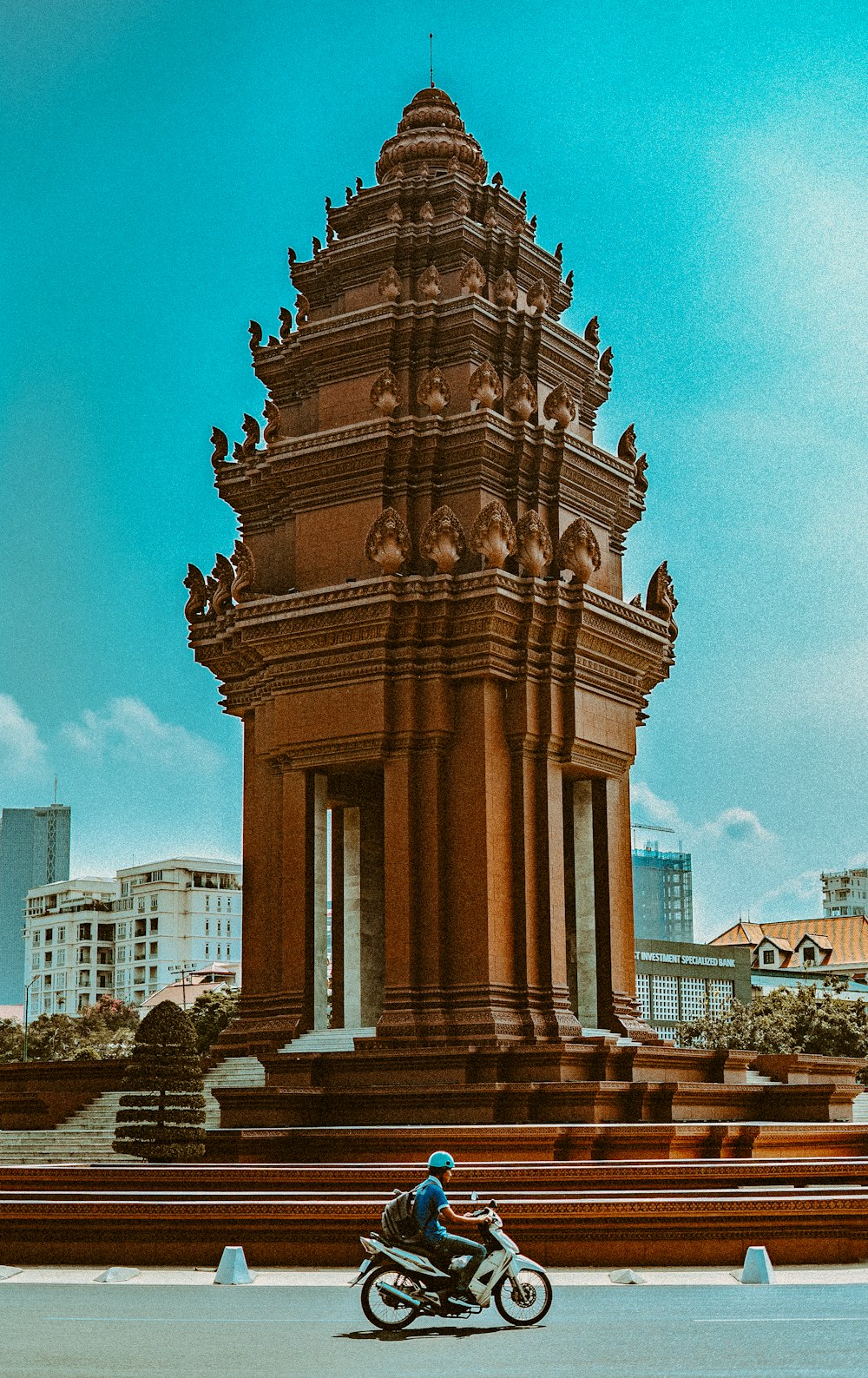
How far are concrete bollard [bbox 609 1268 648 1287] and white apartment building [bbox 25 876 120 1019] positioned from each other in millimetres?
107427

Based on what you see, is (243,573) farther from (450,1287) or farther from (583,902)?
(450,1287)

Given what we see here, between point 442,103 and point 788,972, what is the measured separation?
72.3 m

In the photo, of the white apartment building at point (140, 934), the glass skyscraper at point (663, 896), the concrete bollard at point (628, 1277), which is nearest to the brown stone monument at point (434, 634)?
the concrete bollard at point (628, 1277)

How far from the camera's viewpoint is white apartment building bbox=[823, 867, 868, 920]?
16462 cm

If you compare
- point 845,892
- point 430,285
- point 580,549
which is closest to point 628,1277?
point 580,549

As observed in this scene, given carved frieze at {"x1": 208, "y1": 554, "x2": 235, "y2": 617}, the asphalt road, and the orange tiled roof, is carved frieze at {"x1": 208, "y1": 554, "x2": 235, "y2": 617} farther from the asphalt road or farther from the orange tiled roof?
the orange tiled roof

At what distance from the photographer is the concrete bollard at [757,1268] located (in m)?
15.2

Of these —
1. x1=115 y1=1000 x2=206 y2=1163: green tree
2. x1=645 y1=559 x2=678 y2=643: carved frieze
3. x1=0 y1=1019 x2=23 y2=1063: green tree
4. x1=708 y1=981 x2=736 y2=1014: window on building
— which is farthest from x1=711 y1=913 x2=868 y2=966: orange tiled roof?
x1=115 y1=1000 x2=206 y2=1163: green tree

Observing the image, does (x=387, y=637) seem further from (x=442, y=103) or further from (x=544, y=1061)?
(x=442, y=103)

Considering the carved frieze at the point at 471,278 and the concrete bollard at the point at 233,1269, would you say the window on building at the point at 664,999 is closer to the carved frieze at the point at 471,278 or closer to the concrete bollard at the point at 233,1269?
the carved frieze at the point at 471,278

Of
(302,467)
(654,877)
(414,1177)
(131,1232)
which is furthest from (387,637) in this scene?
(654,877)

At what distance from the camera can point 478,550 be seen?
27.1m

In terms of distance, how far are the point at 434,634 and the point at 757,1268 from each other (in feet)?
44.4

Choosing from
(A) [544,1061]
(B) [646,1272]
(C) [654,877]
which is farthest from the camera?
(C) [654,877]
